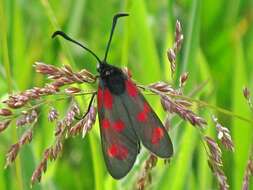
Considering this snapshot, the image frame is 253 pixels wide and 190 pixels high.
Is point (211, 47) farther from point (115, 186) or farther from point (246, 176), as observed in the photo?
point (246, 176)

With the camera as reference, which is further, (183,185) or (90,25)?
(90,25)

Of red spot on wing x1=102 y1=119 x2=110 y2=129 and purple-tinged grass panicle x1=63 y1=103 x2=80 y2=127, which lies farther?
red spot on wing x1=102 y1=119 x2=110 y2=129

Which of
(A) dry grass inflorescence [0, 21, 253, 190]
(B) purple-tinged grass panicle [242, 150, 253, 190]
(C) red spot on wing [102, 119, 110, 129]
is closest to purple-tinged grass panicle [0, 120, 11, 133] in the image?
(A) dry grass inflorescence [0, 21, 253, 190]

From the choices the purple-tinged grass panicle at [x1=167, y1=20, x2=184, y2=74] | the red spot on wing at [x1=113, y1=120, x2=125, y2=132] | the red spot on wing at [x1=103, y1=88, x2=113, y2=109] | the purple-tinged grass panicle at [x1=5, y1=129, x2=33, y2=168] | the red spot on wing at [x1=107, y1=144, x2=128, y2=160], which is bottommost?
the red spot on wing at [x1=107, y1=144, x2=128, y2=160]

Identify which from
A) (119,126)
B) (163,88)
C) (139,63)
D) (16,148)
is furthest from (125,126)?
(139,63)

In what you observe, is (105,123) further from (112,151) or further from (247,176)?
(247,176)

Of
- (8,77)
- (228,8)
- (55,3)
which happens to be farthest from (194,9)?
(228,8)

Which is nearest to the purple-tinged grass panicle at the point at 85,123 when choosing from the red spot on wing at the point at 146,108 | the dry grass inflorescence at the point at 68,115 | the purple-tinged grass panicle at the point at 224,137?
the dry grass inflorescence at the point at 68,115

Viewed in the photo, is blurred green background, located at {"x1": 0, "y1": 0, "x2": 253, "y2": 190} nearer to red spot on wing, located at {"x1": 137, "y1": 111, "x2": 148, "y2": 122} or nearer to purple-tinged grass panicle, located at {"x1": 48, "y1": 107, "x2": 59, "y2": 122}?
purple-tinged grass panicle, located at {"x1": 48, "y1": 107, "x2": 59, "y2": 122}
